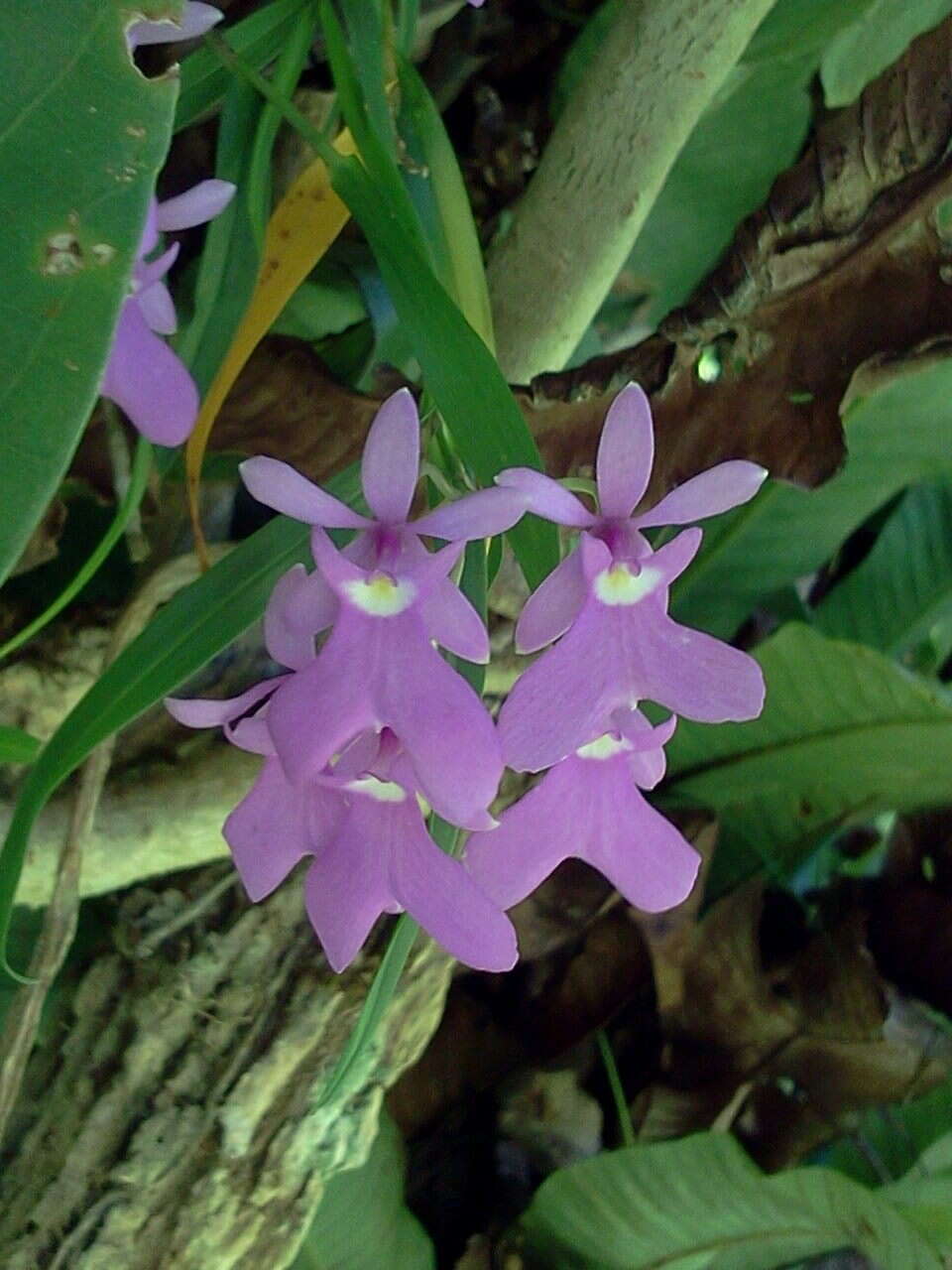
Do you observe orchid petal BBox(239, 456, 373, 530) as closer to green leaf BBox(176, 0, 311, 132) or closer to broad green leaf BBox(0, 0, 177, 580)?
broad green leaf BBox(0, 0, 177, 580)

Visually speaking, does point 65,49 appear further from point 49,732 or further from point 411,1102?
point 411,1102

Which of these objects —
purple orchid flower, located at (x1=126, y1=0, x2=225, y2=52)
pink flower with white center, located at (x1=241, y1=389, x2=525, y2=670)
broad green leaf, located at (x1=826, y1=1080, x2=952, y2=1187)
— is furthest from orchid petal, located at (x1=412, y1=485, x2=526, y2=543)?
broad green leaf, located at (x1=826, y1=1080, x2=952, y2=1187)

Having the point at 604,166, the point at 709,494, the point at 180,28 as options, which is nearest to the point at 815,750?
the point at 604,166

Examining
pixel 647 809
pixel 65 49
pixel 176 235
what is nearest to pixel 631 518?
pixel 647 809

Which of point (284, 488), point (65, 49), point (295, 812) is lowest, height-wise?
point (295, 812)

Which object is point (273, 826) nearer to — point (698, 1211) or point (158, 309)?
point (158, 309)
